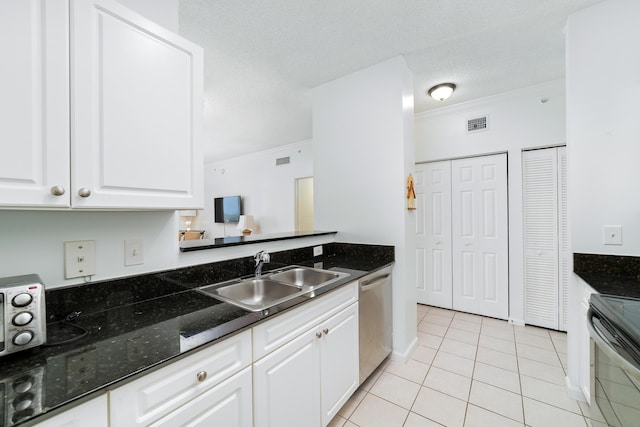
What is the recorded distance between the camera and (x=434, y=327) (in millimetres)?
2857

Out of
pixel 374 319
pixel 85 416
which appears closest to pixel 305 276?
pixel 374 319

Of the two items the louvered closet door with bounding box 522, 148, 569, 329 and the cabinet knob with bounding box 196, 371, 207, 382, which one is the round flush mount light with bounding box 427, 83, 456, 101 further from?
the cabinet knob with bounding box 196, 371, 207, 382

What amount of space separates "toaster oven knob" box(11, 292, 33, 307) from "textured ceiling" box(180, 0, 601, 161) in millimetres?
1848

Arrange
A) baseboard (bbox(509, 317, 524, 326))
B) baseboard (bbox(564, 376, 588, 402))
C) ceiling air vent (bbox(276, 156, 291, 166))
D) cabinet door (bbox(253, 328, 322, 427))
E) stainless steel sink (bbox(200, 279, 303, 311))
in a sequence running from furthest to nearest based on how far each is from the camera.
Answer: ceiling air vent (bbox(276, 156, 291, 166)) < baseboard (bbox(509, 317, 524, 326)) < baseboard (bbox(564, 376, 588, 402)) < stainless steel sink (bbox(200, 279, 303, 311)) < cabinet door (bbox(253, 328, 322, 427))

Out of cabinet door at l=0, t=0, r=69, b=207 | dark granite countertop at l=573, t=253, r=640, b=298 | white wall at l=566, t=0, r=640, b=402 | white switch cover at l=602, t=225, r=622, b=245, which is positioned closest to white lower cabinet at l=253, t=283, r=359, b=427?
cabinet door at l=0, t=0, r=69, b=207

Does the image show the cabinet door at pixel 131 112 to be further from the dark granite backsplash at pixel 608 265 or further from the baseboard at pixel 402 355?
the dark granite backsplash at pixel 608 265

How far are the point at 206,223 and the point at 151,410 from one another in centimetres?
678

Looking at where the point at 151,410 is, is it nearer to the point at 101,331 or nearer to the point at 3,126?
the point at 101,331

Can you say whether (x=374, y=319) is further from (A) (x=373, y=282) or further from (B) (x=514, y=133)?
(B) (x=514, y=133)

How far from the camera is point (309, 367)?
1.33 m

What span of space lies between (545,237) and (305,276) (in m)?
2.69

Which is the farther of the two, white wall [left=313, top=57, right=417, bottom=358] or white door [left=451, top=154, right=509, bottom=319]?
white door [left=451, top=154, right=509, bottom=319]

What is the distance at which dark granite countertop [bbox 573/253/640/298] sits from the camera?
1391 mm

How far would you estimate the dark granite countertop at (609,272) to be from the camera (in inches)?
54.7
